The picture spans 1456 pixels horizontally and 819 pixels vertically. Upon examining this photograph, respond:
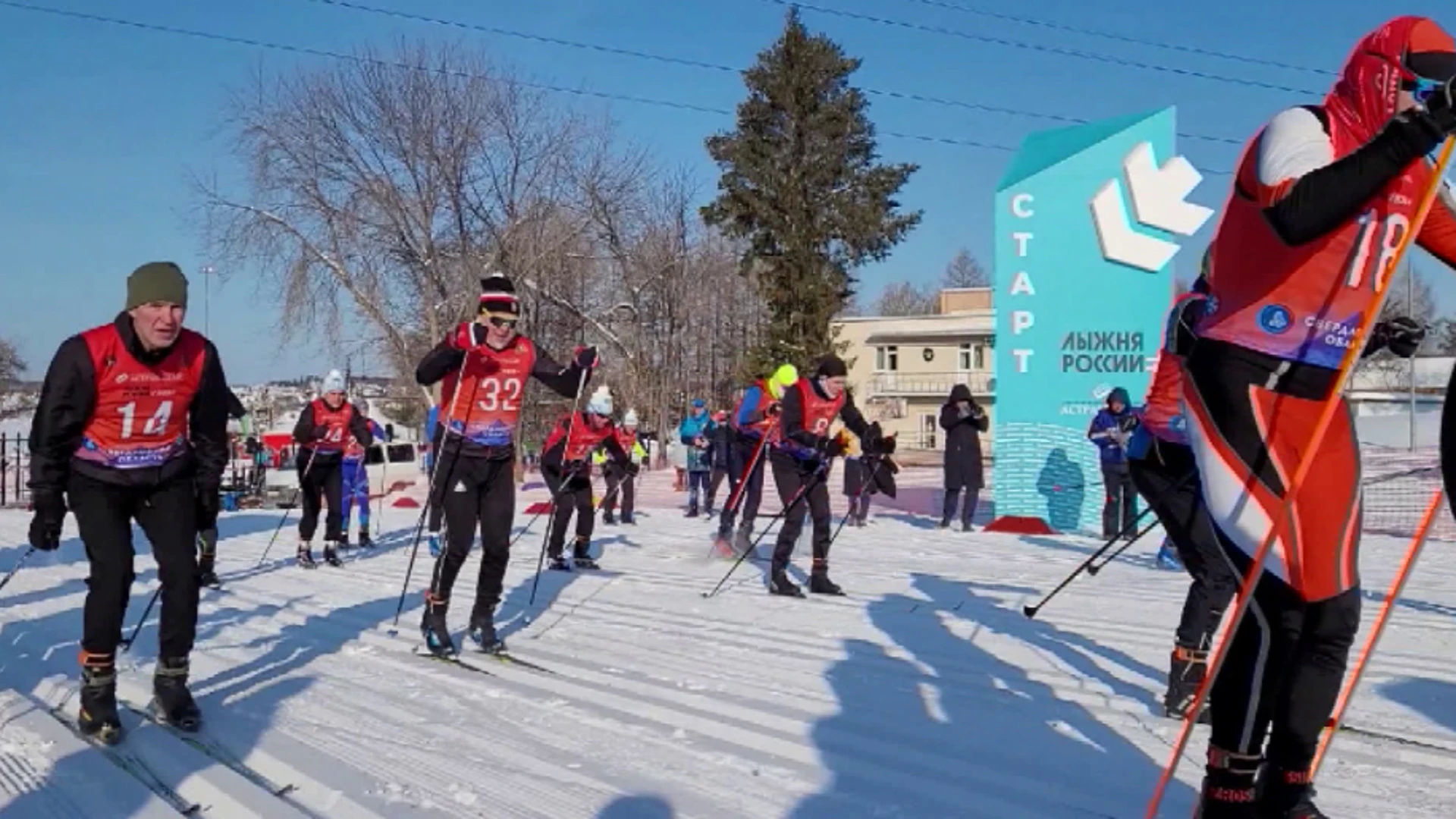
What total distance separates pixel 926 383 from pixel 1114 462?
4759cm

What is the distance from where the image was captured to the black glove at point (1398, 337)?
386cm

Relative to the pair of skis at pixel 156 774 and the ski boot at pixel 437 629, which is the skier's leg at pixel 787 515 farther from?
the pair of skis at pixel 156 774

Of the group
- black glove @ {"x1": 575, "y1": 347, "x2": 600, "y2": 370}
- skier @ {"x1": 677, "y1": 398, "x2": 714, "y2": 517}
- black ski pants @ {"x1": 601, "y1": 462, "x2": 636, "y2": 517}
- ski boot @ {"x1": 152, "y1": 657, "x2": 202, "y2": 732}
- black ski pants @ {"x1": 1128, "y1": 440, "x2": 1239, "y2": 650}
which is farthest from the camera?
skier @ {"x1": 677, "y1": 398, "x2": 714, "y2": 517}

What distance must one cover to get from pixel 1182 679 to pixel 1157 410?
47.8 inches

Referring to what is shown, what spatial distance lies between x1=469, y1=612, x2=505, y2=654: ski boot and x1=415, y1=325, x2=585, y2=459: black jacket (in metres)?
0.90

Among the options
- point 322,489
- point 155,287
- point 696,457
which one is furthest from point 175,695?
point 696,457

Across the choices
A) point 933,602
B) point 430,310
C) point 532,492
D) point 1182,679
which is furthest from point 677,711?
point 430,310

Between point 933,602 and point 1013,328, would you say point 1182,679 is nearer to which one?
point 933,602

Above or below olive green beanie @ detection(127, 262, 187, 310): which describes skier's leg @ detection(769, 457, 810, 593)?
below

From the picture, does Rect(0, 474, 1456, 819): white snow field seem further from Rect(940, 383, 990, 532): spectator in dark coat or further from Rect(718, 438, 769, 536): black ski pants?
Rect(940, 383, 990, 532): spectator in dark coat

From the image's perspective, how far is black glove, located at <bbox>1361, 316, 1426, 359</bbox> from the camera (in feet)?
12.6

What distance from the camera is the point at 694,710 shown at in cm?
547

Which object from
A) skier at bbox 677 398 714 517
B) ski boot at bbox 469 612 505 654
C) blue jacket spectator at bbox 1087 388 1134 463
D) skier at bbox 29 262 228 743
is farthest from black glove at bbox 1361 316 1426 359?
skier at bbox 677 398 714 517

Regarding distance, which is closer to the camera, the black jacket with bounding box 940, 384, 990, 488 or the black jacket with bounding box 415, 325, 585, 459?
the black jacket with bounding box 415, 325, 585, 459
